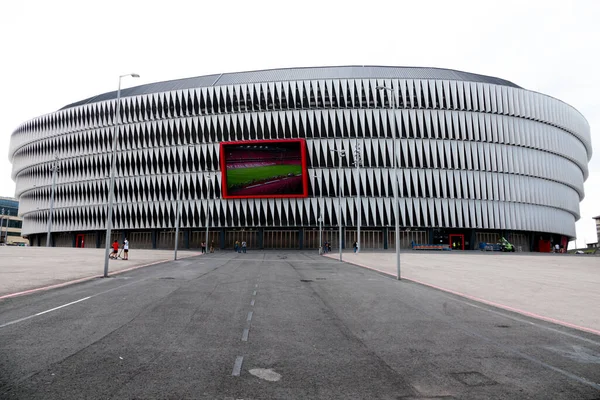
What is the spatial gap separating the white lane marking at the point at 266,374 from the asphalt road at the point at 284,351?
0.09ft

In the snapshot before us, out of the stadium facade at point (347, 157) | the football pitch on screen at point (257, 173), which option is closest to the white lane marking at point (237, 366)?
the stadium facade at point (347, 157)

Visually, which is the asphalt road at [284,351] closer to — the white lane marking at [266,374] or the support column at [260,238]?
the white lane marking at [266,374]

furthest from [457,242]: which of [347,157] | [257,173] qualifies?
[257,173]

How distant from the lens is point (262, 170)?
75062 millimetres

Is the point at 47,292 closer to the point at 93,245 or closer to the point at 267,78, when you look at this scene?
the point at 267,78

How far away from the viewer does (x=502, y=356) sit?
25.0 feet

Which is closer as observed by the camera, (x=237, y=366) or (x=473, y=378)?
(x=473, y=378)

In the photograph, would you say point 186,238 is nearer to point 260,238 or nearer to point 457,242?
point 260,238

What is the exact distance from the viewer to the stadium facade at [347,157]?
74625 mm

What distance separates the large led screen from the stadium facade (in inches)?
72.8

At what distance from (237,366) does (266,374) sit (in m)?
0.63

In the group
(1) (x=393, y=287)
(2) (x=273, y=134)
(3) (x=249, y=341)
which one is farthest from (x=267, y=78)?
(3) (x=249, y=341)

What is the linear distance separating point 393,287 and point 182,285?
894 cm

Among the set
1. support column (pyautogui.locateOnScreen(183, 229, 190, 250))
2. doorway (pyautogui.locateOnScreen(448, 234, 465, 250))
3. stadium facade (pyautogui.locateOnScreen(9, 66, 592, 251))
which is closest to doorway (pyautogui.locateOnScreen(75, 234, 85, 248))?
stadium facade (pyautogui.locateOnScreen(9, 66, 592, 251))
